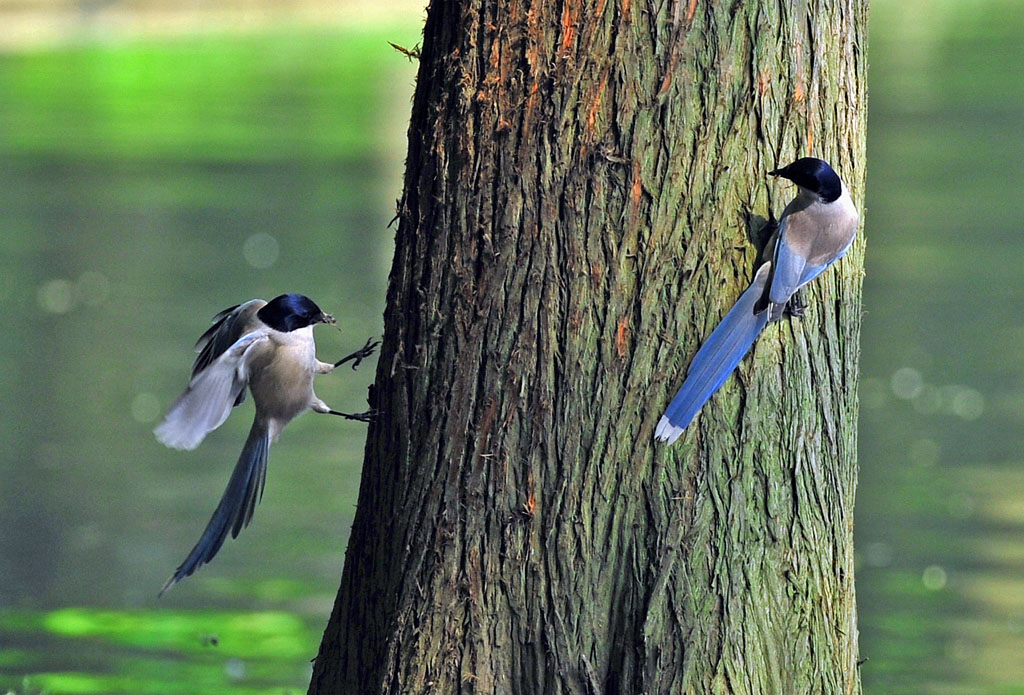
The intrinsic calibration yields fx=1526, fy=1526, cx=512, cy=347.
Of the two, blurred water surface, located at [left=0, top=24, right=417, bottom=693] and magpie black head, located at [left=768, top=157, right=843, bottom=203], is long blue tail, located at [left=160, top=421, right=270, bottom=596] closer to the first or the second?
blurred water surface, located at [left=0, top=24, right=417, bottom=693]

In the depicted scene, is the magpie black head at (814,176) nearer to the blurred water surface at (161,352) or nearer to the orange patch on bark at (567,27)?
the orange patch on bark at (567,27)

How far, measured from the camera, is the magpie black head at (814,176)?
139 inches

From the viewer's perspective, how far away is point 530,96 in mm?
3621

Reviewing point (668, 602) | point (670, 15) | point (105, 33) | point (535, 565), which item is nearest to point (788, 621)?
point (668, 602)

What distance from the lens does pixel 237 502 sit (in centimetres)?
448

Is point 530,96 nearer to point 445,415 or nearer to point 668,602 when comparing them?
point 445,415

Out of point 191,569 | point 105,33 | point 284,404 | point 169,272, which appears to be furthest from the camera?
point 105,33

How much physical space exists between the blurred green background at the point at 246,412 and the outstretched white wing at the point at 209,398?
163 cm

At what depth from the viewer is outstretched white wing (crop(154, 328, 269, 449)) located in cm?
427

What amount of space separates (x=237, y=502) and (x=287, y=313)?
577 mm

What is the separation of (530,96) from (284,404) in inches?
60.0

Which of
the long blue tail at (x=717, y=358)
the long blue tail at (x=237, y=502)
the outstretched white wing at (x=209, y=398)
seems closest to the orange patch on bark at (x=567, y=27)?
the long blue tail at (x=717, y=358)

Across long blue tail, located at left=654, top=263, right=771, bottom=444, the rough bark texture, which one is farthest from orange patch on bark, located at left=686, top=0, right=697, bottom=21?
long blue tail, located at left=654, top=263, right=771, bottom=444

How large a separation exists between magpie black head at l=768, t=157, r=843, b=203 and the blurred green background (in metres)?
2.83
